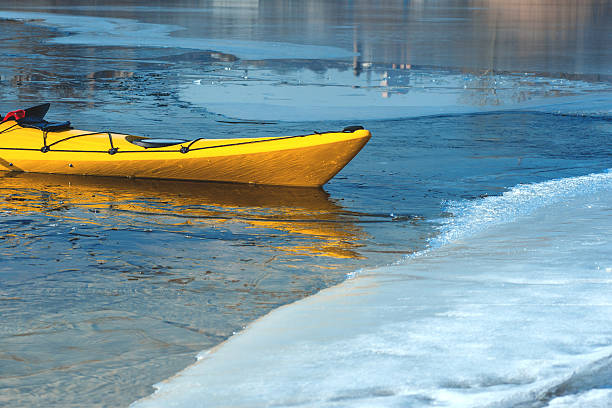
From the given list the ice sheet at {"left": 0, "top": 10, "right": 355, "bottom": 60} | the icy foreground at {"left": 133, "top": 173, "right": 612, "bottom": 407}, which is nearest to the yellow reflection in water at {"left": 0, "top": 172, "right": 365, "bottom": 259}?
the icy foreground at {"left": 133, "top": 173, "right": 612, "bottom": 407}

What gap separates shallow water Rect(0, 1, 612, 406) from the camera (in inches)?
148

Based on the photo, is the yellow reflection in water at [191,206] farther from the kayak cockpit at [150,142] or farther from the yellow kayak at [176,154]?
the kayak cockpit at [150,142]

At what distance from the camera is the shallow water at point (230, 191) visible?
148 inches

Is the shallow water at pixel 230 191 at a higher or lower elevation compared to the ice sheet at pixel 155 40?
lower

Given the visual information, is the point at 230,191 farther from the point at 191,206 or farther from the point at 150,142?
the point at 150,142

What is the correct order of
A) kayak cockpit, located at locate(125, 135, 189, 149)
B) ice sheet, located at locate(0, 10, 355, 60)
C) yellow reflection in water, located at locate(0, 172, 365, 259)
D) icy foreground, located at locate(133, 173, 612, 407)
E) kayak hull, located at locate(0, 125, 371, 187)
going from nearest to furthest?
icy foreground, located at locate(133, 173, 612, 407) < yellow reflection in water, located at locate(0, 172, 365, 259) < kayak hull, located at locate(0, 125, 371, 187) < kayak cockpit, located at locate(125, 135, 189, 149) < ice sheet, located at locate(0, 10, 355, 60)

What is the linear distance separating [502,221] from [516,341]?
2865 millimetres

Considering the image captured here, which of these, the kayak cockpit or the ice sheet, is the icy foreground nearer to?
the kayak cockpit

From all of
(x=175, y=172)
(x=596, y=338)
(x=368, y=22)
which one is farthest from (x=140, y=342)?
(x=368, y=22)

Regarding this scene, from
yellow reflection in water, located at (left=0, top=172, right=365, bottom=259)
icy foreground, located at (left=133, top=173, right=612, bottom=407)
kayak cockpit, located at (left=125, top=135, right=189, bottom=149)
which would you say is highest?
kayak cockpit, located at (left=125, top=135, right=189, bottom=149)

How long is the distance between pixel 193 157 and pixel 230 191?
45 centimetres

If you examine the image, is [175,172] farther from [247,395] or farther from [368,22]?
[368,22]

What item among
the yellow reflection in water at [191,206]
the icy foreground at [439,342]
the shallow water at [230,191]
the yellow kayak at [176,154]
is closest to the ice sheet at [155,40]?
the shallow water at [230,191]

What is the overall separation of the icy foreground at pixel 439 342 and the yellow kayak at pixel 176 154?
236cm
